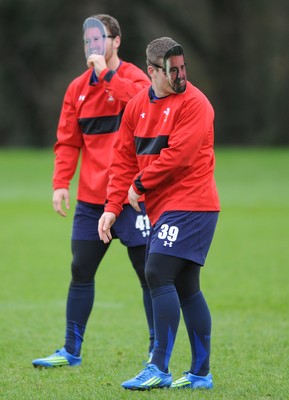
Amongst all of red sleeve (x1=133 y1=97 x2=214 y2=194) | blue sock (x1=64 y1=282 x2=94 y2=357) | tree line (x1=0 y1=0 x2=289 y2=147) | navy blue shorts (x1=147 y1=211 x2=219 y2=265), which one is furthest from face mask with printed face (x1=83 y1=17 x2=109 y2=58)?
tree line (x1=0 y1=0 x2=289 y2=147)

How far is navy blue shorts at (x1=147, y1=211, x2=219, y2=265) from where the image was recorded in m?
5.61

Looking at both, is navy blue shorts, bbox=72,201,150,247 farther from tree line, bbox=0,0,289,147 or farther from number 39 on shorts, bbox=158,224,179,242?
tree line, bbox=0,0,289,147

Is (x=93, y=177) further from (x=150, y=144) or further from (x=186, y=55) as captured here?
(x=186, y=55)

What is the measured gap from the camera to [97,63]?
21.6 feet

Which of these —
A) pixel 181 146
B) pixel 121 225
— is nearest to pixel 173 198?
pixel 181 146

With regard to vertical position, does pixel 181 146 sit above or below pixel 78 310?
above

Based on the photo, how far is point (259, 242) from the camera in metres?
15.3

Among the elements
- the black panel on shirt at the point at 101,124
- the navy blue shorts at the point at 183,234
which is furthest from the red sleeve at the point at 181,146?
the black panel on shirt at the point at 101,124

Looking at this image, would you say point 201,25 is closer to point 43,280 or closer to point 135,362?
point 43,280

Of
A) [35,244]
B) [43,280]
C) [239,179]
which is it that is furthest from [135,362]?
[239,179]

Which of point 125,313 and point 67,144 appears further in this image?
point 125,313

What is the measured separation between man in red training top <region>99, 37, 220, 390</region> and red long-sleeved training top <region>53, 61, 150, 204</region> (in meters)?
0.94

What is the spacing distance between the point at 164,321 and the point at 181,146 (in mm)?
1057

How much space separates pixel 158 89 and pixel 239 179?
77.6ft
